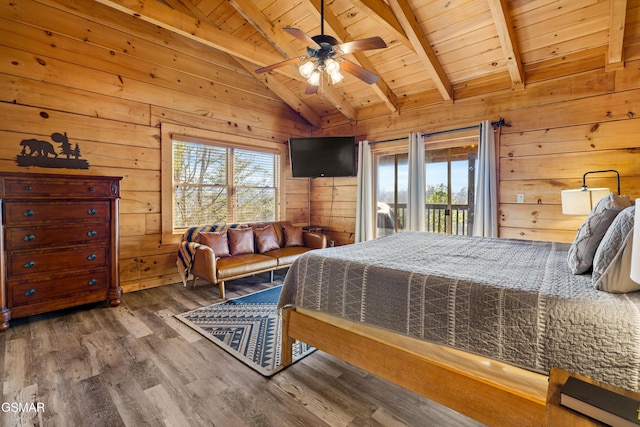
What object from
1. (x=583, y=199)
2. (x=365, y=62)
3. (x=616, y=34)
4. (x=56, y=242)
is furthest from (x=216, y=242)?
(x=616, y=34)

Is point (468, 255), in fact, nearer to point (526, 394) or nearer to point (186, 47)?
point (526, 394)

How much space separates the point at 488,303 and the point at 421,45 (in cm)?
303

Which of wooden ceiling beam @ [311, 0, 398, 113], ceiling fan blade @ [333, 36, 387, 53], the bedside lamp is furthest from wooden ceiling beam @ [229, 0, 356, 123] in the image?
the bedside lamp

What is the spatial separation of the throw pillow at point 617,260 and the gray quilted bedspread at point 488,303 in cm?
4

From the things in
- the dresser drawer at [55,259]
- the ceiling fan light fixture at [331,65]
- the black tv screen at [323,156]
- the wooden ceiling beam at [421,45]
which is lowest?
the dresser drawer at [55,259]

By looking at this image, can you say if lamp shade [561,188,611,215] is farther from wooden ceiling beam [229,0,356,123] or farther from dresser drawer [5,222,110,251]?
dresser drawer [5,222,110,251]

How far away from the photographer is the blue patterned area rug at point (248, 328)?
2203 mm

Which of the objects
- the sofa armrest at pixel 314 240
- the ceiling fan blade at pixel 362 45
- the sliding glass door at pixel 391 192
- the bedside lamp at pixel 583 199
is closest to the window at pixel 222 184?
the sofa armrest at pixel 314 240

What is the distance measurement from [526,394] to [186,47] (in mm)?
4908

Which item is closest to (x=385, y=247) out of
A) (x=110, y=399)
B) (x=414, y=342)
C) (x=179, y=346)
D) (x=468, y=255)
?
(x=468, y=255)

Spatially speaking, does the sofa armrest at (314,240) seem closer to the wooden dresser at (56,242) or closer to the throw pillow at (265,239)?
the throw pillow at (265,239)

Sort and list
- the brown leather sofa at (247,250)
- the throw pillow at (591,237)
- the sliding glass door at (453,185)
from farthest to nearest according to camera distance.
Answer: the sliding glass door at (453,185) < the brown leather sofa at (247,250) < the throw pillow at (591,237)

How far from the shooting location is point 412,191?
14.1 feet

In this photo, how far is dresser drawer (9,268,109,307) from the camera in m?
2.65
